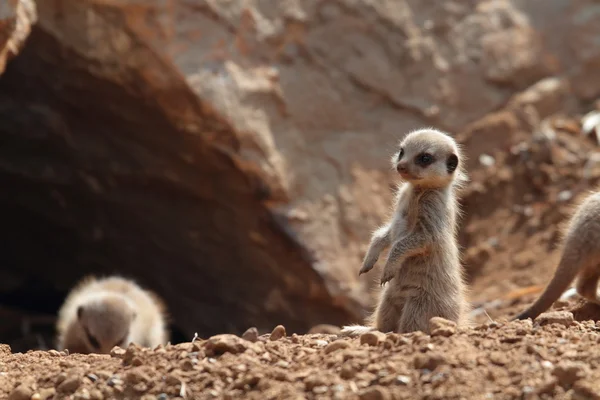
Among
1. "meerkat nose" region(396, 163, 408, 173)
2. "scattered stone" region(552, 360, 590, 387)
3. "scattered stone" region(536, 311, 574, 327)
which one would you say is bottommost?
"scattered stone" region(552, 360, 590, 387)

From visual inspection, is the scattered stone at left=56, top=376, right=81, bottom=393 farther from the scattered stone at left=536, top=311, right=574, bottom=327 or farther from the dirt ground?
the scattered stone at left=536, top=311, right=574, bottom=327

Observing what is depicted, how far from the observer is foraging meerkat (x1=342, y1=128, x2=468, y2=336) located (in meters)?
3.96

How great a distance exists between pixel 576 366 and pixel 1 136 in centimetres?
565

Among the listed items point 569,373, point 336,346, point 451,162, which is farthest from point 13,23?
point 569,373

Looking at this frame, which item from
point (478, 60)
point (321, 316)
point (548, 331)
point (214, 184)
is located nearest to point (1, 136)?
point (214, 184)

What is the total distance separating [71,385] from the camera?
3029mm

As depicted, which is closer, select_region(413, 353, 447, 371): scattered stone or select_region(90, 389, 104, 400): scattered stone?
select_region(413, 353, 447, 371): scattered stone

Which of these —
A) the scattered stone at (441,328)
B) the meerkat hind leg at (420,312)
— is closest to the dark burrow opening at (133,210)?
the meerkat hind leg at (420,312)

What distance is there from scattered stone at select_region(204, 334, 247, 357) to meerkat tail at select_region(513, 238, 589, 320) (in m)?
2.02

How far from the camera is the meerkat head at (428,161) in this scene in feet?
13.4

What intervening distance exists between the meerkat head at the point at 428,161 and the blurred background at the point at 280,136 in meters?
1.78

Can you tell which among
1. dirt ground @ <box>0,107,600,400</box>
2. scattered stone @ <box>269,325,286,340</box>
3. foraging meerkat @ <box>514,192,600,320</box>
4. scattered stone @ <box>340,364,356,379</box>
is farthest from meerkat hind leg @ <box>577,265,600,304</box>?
scattered stone @ <box>340,364,356,379</box>

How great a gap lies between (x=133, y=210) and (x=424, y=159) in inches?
151

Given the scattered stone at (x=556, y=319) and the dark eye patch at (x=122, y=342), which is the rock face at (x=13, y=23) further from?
the scattered stone at (x=556, y=319)
